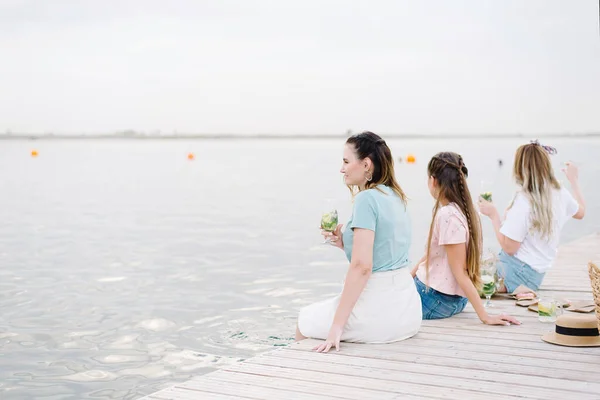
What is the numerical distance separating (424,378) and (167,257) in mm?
9237

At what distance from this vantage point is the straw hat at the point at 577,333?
486cm

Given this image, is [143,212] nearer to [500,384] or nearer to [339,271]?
[339,271]

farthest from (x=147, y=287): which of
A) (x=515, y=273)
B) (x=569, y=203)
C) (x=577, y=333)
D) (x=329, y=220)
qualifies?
(x=577, y=333)

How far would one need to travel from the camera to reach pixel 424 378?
14.0 ft

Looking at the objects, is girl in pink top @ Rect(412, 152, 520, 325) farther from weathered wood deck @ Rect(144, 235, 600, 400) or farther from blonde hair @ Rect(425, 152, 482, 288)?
weathered wood deck @ Rect(144, 235, 600, 400)

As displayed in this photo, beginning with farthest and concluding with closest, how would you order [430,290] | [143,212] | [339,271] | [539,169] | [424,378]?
1. [143,212]
2. [339,271]
3. [539,169]
4. [430,290]
5. [424,378]

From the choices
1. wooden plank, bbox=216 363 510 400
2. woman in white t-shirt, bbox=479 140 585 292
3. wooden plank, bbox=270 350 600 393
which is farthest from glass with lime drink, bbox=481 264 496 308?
wooden plank, bbox=216 363 510 400

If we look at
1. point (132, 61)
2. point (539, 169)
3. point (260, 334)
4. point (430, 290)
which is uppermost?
point (132, 61)

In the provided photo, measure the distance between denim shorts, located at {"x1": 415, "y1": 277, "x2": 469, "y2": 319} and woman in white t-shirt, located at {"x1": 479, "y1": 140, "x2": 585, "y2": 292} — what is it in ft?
3.43

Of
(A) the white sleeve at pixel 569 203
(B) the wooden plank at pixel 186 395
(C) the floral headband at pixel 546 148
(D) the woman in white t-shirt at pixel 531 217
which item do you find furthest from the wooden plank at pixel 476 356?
(A) the white sleeve at pixel 569 203

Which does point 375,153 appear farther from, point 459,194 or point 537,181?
point 537,181

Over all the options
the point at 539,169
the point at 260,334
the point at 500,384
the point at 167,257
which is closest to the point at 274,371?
the point at 500,384

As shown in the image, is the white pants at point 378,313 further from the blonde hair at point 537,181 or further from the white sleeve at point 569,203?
the white sleeve at point 569,203

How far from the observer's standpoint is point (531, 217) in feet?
21.3
